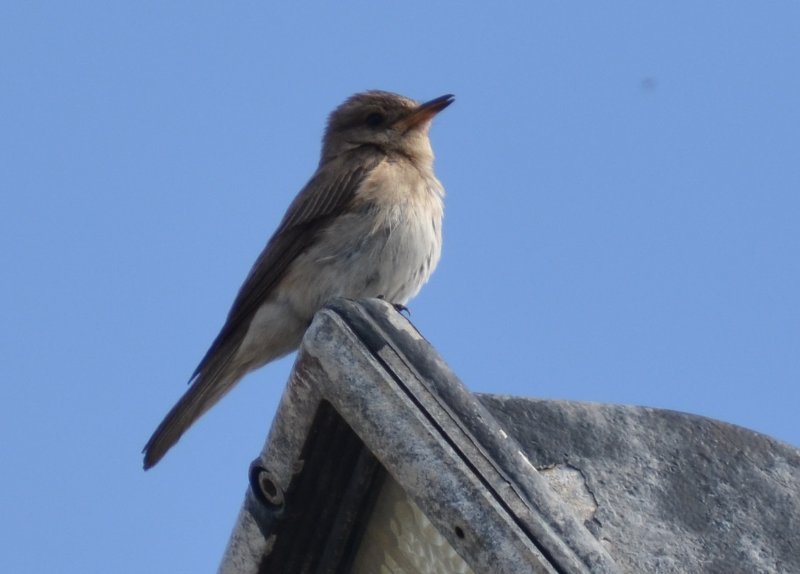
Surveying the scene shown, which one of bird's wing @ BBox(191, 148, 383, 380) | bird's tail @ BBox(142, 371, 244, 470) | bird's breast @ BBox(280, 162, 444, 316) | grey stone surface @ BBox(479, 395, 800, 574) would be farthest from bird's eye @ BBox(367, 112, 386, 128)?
grey stone surface @ BBox(479, 395, 800, 574)

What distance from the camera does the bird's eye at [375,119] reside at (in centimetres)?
906

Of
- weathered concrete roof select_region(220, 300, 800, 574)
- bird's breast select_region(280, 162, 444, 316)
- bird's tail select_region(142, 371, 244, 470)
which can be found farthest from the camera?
bird's tail select_region(142, 371, 244, 470)

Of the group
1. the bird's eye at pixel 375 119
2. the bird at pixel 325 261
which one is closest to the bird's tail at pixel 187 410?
the bird at pixel 325 261

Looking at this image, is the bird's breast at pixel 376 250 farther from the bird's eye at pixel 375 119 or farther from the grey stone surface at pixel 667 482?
the grey stone surface at pixel 667 482

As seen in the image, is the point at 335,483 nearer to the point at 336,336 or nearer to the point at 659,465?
the point at 336,336

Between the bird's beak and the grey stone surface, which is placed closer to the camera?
the grey stone surface

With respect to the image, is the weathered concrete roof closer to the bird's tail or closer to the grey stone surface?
the grey stone surface

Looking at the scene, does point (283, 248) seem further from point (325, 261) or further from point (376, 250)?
point (376, 250)

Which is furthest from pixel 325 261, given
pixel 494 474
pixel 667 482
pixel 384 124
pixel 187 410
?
pixel 494 474

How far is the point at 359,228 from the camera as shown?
748cm

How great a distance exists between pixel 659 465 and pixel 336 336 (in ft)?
4.05

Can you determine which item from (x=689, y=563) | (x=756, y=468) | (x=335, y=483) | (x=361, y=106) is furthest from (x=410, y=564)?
(x=361, y=106)

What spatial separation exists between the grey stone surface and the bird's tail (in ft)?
12.2

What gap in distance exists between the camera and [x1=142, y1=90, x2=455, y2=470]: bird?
7355 mm
